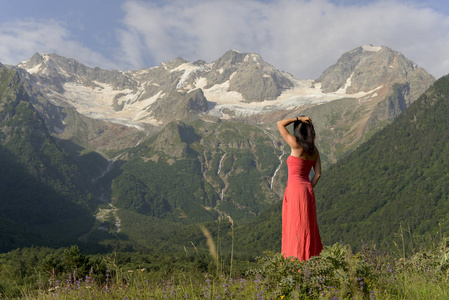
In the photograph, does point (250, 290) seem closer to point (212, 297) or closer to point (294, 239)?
point (212, 297)

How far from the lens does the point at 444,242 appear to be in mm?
10508

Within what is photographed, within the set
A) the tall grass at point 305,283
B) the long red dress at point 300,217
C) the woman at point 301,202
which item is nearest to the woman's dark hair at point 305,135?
the woman at point 301,202

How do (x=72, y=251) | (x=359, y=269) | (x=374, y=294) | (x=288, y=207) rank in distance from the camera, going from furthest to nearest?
(x=72, y=251) → (x=288, y=207) → (x=359, y=269) → (x=374, y=294)

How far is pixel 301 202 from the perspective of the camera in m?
11.2

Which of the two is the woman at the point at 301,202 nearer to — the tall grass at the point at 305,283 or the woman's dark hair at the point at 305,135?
the woman's dark hair at the point at 305,135

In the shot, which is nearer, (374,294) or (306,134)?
(374,294)

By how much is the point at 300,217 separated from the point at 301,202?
459mm

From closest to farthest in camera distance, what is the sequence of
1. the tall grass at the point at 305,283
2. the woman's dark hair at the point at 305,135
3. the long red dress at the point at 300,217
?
1. the tall grass at the point at 305,283
2. the long red dress at the point at 300,217
3. the woman's dark hair at the point at 305,135

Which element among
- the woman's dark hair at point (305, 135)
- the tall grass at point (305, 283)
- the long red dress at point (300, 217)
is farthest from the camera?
the woman's dark hair at point (305, 135)

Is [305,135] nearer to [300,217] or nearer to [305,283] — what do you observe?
[300,217]

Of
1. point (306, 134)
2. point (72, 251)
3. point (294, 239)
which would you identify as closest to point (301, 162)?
point (306, 134)

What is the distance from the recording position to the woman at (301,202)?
10.8 metres

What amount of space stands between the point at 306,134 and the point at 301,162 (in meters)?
0.91

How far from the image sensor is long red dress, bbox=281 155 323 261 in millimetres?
10797
